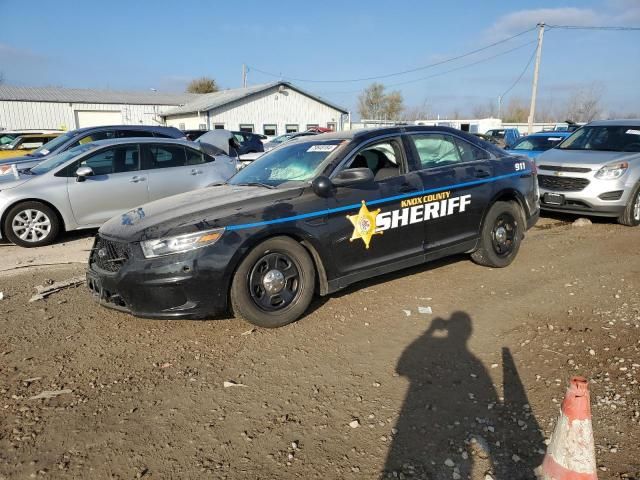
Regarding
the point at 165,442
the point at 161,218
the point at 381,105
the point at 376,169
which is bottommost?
the point at 165,442

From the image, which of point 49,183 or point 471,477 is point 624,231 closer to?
point 471,477

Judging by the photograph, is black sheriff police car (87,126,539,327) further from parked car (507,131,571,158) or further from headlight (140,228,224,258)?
parked car (507,131,571,158)

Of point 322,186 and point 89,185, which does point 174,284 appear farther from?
point 89,185

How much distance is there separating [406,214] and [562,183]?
488 centimetres

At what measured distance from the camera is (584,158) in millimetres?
8305

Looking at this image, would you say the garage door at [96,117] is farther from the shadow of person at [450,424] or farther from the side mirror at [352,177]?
the shadow of person at [450,424]

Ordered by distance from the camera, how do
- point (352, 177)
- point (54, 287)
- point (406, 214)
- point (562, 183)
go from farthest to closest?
point (562, 183)
point (54, 287)
point (406, 214)
point (352, 177)

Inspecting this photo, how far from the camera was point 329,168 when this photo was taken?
14.8 ft

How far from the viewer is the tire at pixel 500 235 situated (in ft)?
18.4

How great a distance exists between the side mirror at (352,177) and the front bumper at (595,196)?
17.3ft

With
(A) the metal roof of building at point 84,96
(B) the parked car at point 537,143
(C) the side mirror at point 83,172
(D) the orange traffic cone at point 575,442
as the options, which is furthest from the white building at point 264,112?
(D) the orange traffic cone at point 575,442

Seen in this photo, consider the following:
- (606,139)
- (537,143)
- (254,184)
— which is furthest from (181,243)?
(537,143)

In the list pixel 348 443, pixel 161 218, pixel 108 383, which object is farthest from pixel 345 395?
pixel 161 218

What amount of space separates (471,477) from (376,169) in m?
3.10
